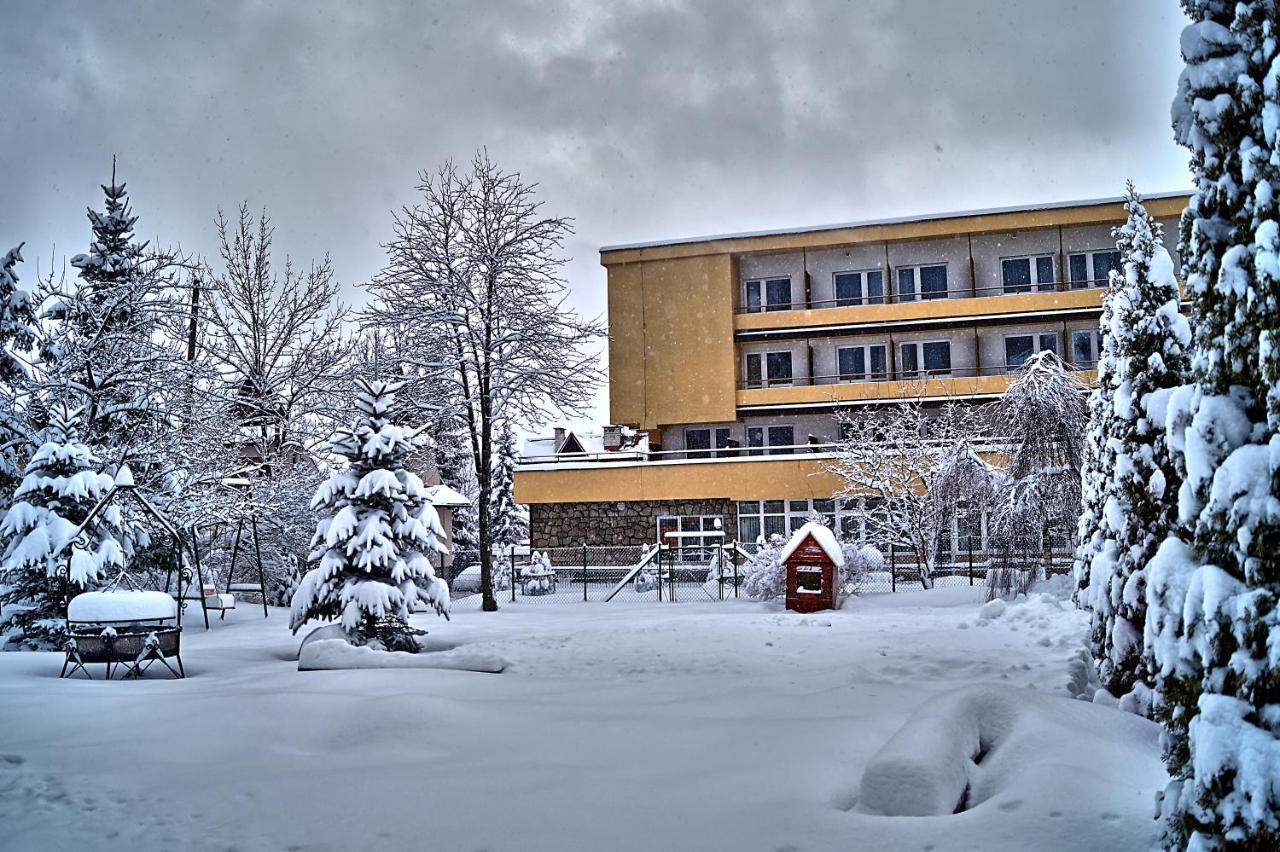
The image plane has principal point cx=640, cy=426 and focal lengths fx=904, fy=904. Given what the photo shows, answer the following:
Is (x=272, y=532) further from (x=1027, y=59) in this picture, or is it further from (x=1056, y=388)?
(x=1027, y=59)

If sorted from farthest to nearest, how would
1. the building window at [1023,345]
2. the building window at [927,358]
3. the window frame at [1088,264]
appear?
→ the building window at [927,358]
the building window at [1023,345]
the window frame at [1088,264]

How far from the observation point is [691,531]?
31.6m

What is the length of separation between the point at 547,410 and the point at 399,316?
14.2 feet

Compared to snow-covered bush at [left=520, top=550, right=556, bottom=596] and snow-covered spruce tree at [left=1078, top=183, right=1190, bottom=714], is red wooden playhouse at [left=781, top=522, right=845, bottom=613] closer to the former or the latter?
snow-covered spruce tree at [left=1078, top=183, right=1190, bottom=714]

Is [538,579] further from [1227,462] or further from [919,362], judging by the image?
[1227,462]

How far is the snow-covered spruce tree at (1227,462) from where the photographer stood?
139 inches

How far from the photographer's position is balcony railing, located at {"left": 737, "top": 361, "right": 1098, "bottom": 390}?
34812mm

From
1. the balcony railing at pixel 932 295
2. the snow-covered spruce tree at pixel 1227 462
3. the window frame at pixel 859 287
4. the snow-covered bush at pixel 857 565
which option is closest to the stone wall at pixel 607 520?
the snow-covered bush at pixel 857 565

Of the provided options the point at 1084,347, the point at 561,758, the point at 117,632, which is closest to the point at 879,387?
the point at 1084,347

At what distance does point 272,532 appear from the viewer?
24.3 metres

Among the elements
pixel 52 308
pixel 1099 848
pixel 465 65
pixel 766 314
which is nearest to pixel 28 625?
pixel 52 308

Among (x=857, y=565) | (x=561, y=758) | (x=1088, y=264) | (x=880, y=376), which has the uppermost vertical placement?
(x=1088, y=264)

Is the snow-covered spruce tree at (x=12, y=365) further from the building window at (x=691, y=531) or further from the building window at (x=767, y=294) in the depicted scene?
the building window at (x=767, y=294)

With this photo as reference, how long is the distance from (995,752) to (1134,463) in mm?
4493
